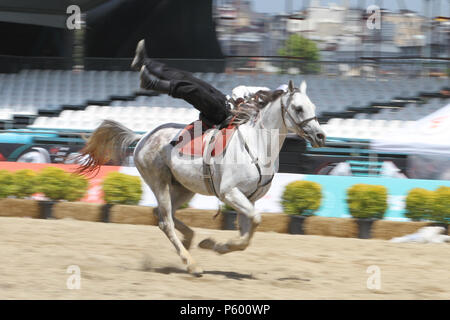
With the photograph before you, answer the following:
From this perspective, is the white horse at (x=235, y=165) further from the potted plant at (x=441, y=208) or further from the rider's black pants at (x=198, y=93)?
the potted plant at (x=441, y=208)

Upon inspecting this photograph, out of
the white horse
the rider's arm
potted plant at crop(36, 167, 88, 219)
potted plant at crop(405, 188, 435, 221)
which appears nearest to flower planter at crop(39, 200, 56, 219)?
potted plant at crop(36, 167, 88, 219)

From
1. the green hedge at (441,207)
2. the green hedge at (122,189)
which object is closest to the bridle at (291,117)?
the green hedge at (441,207)

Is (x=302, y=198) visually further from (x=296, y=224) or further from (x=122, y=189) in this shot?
(x=122, y=189)

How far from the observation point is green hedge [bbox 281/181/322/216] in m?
9.83

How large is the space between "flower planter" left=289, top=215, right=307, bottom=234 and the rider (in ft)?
9.84

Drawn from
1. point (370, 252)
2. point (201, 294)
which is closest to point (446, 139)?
point (370, 252)

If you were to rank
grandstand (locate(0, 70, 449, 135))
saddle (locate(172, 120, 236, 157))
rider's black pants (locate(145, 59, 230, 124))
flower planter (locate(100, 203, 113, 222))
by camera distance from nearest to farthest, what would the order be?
saddle (locate(172, 120, 236, 157)) → rider's black pants (locate(145, 59, 230, 124)) → flower planter (locate(100, 203, 113, 222)) → grandstand (locate(0, 70, 449, 135))

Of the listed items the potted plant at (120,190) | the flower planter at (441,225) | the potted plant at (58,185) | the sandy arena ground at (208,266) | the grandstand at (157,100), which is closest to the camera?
the sandy arena ground at (208,266)

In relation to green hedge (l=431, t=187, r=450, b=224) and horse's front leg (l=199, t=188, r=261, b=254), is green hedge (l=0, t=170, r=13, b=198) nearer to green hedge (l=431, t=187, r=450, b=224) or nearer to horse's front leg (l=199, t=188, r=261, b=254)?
horse's front leg (l=199, t=188, r=261, b=254)

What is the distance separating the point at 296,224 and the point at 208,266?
9.06 feet

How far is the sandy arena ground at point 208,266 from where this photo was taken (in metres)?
5.89

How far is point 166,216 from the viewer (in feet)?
23.6

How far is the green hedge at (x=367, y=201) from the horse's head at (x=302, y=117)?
3.37 metres

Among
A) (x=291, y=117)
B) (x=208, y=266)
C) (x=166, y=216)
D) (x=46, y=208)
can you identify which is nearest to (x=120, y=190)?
(x=46, y=208)
